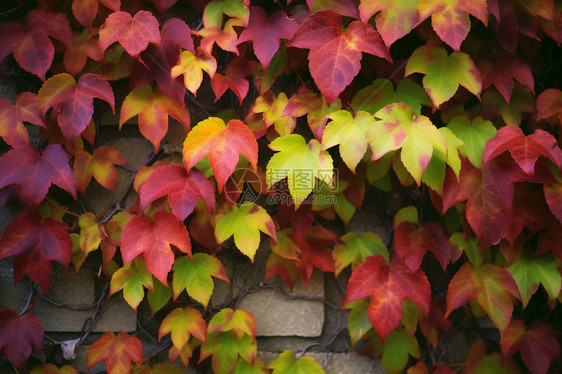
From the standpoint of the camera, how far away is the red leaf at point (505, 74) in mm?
1247

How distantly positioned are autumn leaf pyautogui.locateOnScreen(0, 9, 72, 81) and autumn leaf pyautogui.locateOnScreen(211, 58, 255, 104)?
43cm

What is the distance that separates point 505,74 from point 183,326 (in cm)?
115

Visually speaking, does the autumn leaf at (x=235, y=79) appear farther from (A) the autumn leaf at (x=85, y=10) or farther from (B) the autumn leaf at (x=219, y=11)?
(A) the autumn leaf at (x=85, y=10)

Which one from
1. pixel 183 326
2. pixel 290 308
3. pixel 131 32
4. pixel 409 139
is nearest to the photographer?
pixel 409 139

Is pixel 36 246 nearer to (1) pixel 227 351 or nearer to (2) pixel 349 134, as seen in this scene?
(1) pixel 227 351

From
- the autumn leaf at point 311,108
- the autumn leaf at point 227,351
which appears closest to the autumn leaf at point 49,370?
the autumn leaf at point 227,351

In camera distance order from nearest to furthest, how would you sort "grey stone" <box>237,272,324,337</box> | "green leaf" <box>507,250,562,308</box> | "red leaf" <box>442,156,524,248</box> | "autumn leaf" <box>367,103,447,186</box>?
"autumn leaf" <box>367,103,447,186</box>
"red leaf" <box>442,156,524,248</box>
"green leaf" <box>507,250,562,308</box>
"grey stone" <box>237,272,324,337</box>

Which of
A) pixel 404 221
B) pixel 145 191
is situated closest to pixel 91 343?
pixel 145 191

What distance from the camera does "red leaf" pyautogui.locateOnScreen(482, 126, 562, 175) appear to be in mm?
1105

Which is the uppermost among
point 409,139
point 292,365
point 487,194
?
point 409,139

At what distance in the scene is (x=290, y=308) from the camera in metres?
1.38

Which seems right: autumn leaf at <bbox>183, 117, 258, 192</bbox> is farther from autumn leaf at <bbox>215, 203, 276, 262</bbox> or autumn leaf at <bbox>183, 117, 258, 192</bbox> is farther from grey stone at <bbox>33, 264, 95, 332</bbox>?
grey stone at <bbox>33, 264, 95, 332</bbox>

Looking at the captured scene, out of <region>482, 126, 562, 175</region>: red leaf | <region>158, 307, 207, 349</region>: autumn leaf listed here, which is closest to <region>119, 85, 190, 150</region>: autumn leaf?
<region>158, 307, 207, 349</region>: autumn leaf

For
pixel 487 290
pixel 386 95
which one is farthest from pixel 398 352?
pixel 386 95
